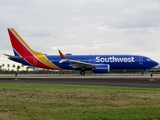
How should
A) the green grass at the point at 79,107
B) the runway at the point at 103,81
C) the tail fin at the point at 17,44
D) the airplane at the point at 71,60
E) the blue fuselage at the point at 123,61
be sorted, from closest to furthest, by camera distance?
the green grass at the point at 79,107
the runway at the point at 103,81
the blue fuselage at the point at 123,61
the airplane at the point at 71,60
the tail fin at the point at 17,44

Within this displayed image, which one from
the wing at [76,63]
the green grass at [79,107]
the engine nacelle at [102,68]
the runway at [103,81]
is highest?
the wing at [76,63]

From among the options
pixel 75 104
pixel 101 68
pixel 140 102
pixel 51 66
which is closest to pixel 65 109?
pixel 75 104

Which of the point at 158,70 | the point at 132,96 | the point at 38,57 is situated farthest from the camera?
the point at 158,70

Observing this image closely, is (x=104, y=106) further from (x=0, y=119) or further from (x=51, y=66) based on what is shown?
(x=51, y=66)

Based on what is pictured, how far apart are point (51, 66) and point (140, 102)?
41.2 m

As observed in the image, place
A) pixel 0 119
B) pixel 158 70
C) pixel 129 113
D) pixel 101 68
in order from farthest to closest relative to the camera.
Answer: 1. pixel 158 70
2. pixel 101 68
3. pixel 129 113
4. pixel 0 119

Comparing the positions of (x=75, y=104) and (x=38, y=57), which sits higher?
(x=38, y=57)

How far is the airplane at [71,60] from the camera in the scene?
5253cm

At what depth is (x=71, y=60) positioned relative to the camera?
52.9m

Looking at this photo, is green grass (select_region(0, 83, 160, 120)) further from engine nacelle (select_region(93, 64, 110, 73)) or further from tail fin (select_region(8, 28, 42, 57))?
tail fin (select_region(8, 28, 42, 57))

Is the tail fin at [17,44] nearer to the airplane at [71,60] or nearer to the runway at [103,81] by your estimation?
the airplane at [71,60]

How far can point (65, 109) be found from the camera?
12.8 metres

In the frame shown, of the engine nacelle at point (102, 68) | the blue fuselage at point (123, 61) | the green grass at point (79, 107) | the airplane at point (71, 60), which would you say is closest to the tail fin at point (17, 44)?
the airplane at point (71, 60)

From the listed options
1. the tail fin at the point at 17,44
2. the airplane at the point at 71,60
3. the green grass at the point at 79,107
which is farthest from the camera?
the tail fin at the point at 17,44
